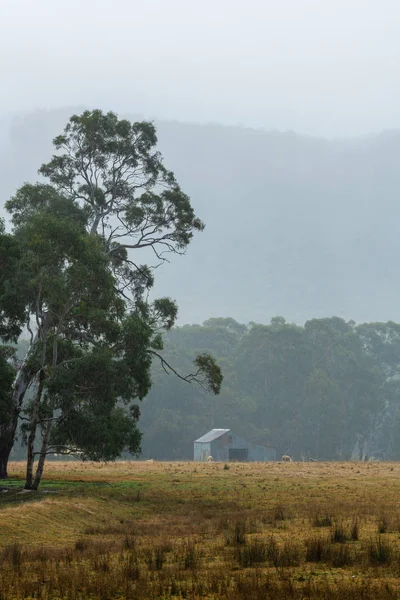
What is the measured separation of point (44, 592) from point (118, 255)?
125ft

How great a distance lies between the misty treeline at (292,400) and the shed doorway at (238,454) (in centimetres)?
1590

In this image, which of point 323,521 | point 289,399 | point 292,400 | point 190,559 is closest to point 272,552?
point 190,559

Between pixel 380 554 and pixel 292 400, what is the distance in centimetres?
11745

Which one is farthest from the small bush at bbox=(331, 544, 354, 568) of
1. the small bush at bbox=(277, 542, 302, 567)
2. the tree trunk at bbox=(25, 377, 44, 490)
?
the tree trunk at bbox=(25, 377, 44, 490)

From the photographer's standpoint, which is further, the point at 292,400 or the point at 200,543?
the point at 292,400

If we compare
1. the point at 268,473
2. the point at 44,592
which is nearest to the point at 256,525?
the point at 44,592

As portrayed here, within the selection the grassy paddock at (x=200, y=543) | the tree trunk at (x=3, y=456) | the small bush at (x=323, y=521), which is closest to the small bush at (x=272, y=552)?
the grassy paddock at (x=200, y=543)

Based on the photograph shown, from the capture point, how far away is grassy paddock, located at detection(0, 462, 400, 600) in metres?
13.6

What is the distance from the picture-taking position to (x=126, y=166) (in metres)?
50.6

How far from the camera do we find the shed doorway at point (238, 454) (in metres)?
103

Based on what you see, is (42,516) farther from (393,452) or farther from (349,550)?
(393,452)

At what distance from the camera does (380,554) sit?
632 inches

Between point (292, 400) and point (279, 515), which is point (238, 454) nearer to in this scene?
point (292, 400)

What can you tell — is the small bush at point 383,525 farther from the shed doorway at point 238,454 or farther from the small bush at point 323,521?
the shed doorway at point 238,454
